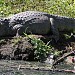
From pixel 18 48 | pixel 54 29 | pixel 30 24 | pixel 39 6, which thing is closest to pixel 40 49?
pixel 18 48

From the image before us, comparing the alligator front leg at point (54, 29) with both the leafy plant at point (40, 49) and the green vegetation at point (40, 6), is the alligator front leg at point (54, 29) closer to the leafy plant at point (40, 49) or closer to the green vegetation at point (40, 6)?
the leafy plant at point (40, 49)

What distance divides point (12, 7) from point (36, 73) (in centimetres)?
462

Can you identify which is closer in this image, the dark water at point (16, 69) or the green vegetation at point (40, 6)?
the dark water at point (16, 69)

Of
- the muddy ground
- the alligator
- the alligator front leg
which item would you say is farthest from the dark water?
the alligator front leg

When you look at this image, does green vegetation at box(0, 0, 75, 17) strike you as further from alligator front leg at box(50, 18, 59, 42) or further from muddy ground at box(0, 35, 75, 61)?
muddy ground at box(0, 35, 75, 61)

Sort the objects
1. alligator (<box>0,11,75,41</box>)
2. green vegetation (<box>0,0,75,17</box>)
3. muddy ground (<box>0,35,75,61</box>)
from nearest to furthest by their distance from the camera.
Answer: muddy ground (<box>0,35,75,61</box>)
alligator (<box>0,11,75,41</box>)
green vegetation (<box>0,0,75,17</box>)

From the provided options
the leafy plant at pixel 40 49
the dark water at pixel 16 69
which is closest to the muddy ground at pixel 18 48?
the leafy plant at pixel 40 49

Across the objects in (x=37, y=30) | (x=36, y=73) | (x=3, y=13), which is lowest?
(x=36, y=73)

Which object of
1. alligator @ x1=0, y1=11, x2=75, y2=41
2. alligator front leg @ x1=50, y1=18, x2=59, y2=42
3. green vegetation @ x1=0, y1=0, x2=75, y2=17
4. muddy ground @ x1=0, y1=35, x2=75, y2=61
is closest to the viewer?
muddy ground @ x1=0, y1=35, x2=75, y2=61

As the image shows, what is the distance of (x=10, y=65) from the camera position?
21.9 ft

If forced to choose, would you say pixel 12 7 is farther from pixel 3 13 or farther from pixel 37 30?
pixel 37 30

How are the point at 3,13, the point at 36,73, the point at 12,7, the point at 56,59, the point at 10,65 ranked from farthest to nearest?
the point at 12,7 < the point at 3,13 < the point at 56,59 < the point at 10,65 < the point at 36,73

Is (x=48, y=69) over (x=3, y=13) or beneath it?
beneath

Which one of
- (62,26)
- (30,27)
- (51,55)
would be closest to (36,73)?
(51,55)
